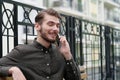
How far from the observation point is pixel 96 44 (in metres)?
6.11

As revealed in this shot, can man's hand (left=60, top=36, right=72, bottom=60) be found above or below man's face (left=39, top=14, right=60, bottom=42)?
below

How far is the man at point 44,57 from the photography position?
2.72 meters

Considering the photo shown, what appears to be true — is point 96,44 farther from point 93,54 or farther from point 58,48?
point 58,48

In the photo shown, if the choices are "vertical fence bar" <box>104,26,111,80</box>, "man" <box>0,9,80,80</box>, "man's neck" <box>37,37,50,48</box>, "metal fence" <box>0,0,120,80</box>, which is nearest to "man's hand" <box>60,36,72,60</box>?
"man" <box>0,9,80,80</box>

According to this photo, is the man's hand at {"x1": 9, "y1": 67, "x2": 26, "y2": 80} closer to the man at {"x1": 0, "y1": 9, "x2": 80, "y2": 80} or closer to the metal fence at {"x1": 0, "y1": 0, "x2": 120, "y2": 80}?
the man at {"x1": 0, "y1": 9, "x2": 80, "y2": 80}

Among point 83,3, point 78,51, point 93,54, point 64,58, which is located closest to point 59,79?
point 64,58

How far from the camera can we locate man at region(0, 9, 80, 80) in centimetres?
272

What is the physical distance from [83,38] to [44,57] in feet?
9.19

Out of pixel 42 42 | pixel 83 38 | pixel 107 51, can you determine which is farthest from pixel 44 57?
pixel 107 51

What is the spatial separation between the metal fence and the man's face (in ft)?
1.65

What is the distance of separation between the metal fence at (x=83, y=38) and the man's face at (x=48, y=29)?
1.65 ft

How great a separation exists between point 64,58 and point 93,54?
9.47 feet

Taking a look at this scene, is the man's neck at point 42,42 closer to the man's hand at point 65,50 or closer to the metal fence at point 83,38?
the man's hand at point 65,50

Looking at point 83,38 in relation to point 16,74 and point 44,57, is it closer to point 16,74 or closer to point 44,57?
point 44,57
